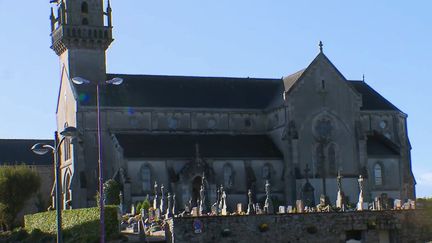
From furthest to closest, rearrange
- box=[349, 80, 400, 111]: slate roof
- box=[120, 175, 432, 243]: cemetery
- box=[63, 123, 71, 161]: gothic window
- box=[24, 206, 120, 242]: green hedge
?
box=[349, 80, 400, 111]: slate roof, box=[63, 123, 71, 161]: gothic window, box=[24, 206, 120, 242]: green hedge, box=[120, 175, 432, 243]: cemetery

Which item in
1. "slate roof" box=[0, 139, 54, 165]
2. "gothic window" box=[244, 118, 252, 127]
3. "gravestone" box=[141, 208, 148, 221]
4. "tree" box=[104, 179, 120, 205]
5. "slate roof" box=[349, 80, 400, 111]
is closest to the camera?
"gravestone" box=[141, 208, 148, 221]

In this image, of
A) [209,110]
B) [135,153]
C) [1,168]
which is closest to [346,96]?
[209,110]

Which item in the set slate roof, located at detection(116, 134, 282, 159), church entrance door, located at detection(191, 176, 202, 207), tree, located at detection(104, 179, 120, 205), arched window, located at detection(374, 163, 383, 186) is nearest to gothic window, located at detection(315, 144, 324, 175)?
slate roof, located at detection(116, 134, 282, 159)

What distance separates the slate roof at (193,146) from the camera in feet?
263

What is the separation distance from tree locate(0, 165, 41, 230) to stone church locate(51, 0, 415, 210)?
3.34 meters

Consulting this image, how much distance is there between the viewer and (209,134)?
284 ft

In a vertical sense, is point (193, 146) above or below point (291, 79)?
below

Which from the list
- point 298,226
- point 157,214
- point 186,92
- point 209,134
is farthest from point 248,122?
point 298,226

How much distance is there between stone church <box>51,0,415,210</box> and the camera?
8000 centimetres

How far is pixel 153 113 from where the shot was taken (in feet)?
278

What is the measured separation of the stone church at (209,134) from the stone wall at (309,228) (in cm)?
2582

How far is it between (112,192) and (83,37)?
17452mm

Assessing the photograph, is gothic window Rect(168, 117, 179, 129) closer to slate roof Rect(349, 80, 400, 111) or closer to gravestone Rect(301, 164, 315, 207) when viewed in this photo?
gravestone Rect(301, 164, 315, 207)

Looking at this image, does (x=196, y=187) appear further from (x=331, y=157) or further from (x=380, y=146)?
(x=380, y=146)
